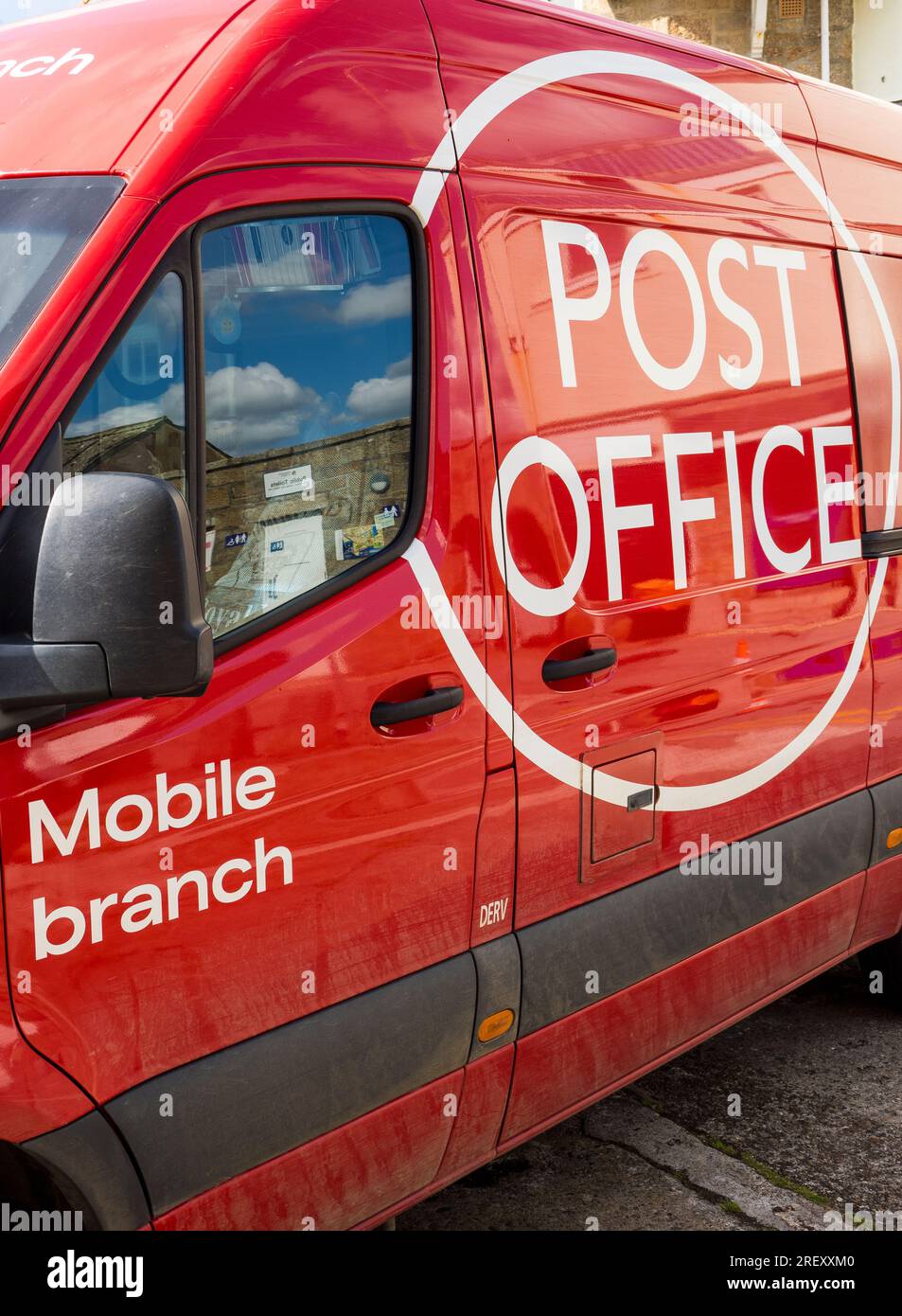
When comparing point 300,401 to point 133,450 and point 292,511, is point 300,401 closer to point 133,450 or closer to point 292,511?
point 292,511

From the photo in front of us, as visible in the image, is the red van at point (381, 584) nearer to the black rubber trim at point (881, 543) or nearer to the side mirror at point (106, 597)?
the side mirror at point (106, 597)

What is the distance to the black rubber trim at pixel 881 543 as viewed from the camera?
3.60 metres

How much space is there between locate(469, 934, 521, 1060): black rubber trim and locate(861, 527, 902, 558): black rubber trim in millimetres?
1616

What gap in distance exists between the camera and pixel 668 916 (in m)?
2.98

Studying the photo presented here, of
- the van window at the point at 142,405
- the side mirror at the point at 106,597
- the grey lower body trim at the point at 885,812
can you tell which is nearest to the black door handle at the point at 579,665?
the van window at the point at 142,405

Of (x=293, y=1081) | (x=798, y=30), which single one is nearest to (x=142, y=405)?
(x=293, y=1081)

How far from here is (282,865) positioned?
7.17ft

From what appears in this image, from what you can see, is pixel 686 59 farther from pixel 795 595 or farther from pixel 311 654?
pixel 311 654

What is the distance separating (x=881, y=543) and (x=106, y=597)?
2.52 meters

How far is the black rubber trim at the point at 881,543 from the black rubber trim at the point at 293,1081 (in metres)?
1.74

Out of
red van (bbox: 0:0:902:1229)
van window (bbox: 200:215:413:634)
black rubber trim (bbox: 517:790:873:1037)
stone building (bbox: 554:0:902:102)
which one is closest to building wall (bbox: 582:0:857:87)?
stone building (bbox: 554:0:902:102)
